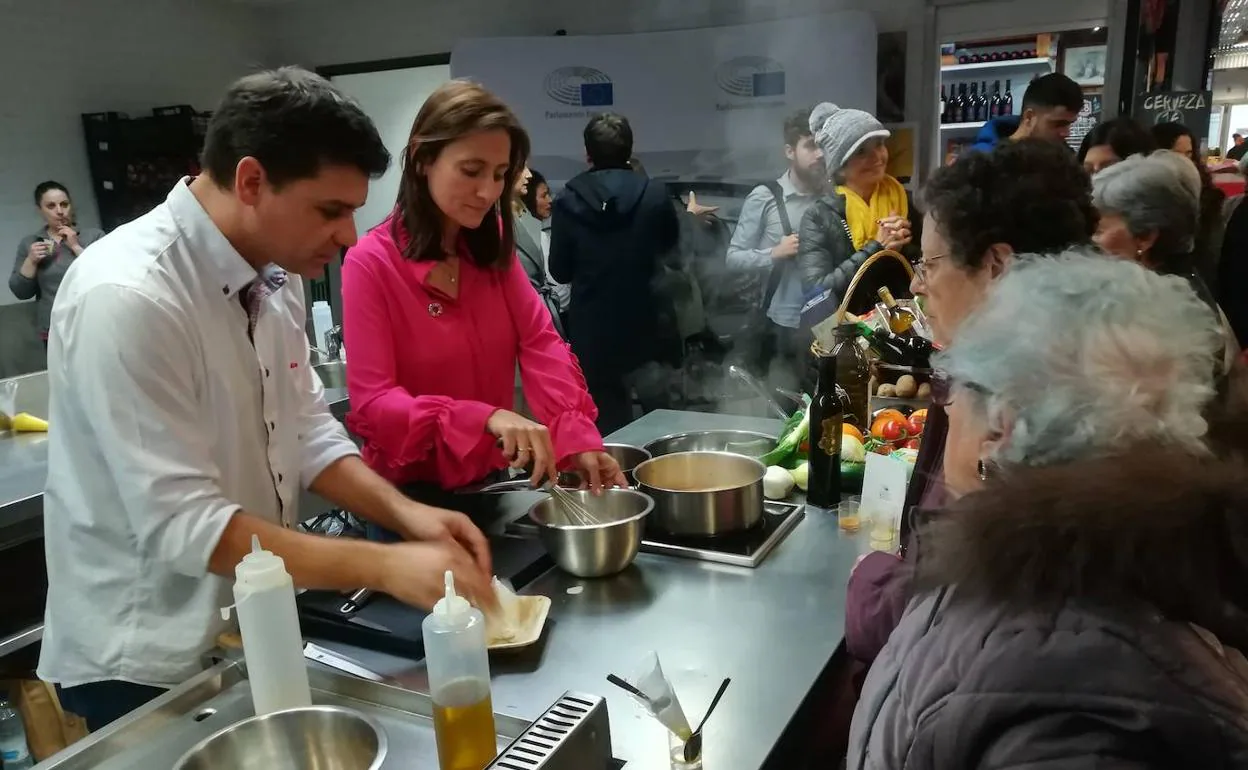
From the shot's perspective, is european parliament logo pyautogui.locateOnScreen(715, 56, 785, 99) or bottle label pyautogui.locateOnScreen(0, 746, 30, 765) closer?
bottle label pyautogui.locateOnScreen(0, 746, 30, 765)

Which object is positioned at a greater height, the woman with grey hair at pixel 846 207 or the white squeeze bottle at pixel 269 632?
the woman with grey hair at pixel 846 207

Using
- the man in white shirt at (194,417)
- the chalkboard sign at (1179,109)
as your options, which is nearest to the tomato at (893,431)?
the man in white shirt at (194,417)

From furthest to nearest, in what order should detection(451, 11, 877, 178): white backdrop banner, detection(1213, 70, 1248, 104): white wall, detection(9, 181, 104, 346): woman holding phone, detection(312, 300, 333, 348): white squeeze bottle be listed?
detection(1213, 70, 1248, 104): white wall → detection(451, 11, 877, 178): white backdrop banner → detection(9, 181, 104, 346): woman holding phone → detection(312, 300, 333, 348): white squeeze bottle

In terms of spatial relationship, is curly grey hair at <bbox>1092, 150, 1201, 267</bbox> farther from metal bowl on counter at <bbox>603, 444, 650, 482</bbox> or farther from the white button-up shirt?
the white button-up shirt

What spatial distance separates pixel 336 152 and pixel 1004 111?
15.4ft

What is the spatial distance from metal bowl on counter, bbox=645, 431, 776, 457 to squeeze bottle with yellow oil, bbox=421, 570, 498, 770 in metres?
0.98

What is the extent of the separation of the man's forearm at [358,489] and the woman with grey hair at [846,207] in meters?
1.88

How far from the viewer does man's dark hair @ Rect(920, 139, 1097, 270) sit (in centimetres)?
139

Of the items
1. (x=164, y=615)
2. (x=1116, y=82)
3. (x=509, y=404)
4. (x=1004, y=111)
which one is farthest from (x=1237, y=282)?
(x=164, y=615)

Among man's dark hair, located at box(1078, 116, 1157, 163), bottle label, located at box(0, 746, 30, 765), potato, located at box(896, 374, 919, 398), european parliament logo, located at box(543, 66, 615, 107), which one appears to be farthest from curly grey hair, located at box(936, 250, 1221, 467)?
european parliament logo, located at box(543, 66, 615, 107)

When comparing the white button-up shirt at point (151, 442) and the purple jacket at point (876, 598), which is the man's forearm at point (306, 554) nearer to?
the white button-up shirt at point (151, 442)

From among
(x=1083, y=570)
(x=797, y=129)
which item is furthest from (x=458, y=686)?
(x=797, y=129)

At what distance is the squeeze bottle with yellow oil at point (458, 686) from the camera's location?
0.89 m

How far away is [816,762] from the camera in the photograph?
1.23 m
